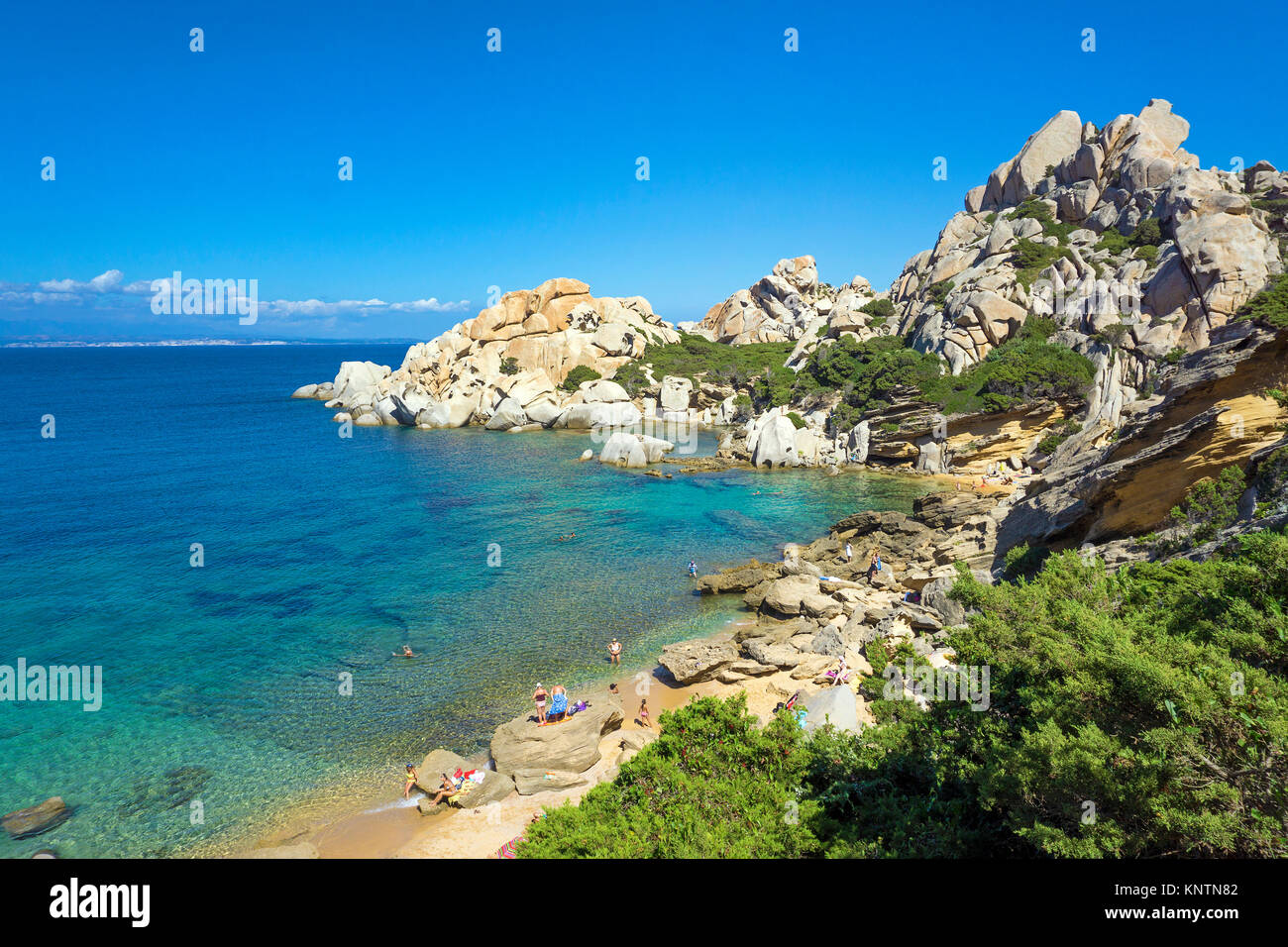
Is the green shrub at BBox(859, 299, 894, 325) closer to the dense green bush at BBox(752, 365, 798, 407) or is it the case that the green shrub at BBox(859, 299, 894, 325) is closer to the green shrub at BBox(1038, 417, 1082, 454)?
the dense green bush at BBox(752, 365, 798, 407)

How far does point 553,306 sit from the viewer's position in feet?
275

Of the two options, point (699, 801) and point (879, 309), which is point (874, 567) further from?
point (879, 309)

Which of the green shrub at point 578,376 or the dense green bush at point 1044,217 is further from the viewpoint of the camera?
the green shrub at point 578,376

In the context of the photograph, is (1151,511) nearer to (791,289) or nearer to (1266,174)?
(1266,174)

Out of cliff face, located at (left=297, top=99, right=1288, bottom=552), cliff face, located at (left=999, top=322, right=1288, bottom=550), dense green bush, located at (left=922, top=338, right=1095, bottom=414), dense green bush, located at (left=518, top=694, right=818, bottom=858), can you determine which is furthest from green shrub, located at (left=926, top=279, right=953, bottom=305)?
dense green bush, located at (left=518, top=694, right=818, bottom=858)

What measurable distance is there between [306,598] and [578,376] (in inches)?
2095

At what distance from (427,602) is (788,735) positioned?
19.1 metres

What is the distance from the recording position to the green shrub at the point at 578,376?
7600cm

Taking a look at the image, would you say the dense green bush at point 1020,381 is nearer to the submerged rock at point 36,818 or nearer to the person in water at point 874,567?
the person in water at point 874,567

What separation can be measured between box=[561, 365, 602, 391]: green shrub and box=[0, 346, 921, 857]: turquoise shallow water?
2052 cm

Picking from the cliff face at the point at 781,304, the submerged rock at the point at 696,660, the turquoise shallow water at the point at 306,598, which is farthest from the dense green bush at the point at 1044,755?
the cliff face at the point at 781,304

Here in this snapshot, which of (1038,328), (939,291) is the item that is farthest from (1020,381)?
(939,291)

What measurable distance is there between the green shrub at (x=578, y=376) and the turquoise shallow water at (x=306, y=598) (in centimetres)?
2052

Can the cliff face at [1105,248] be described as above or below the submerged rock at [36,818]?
above
